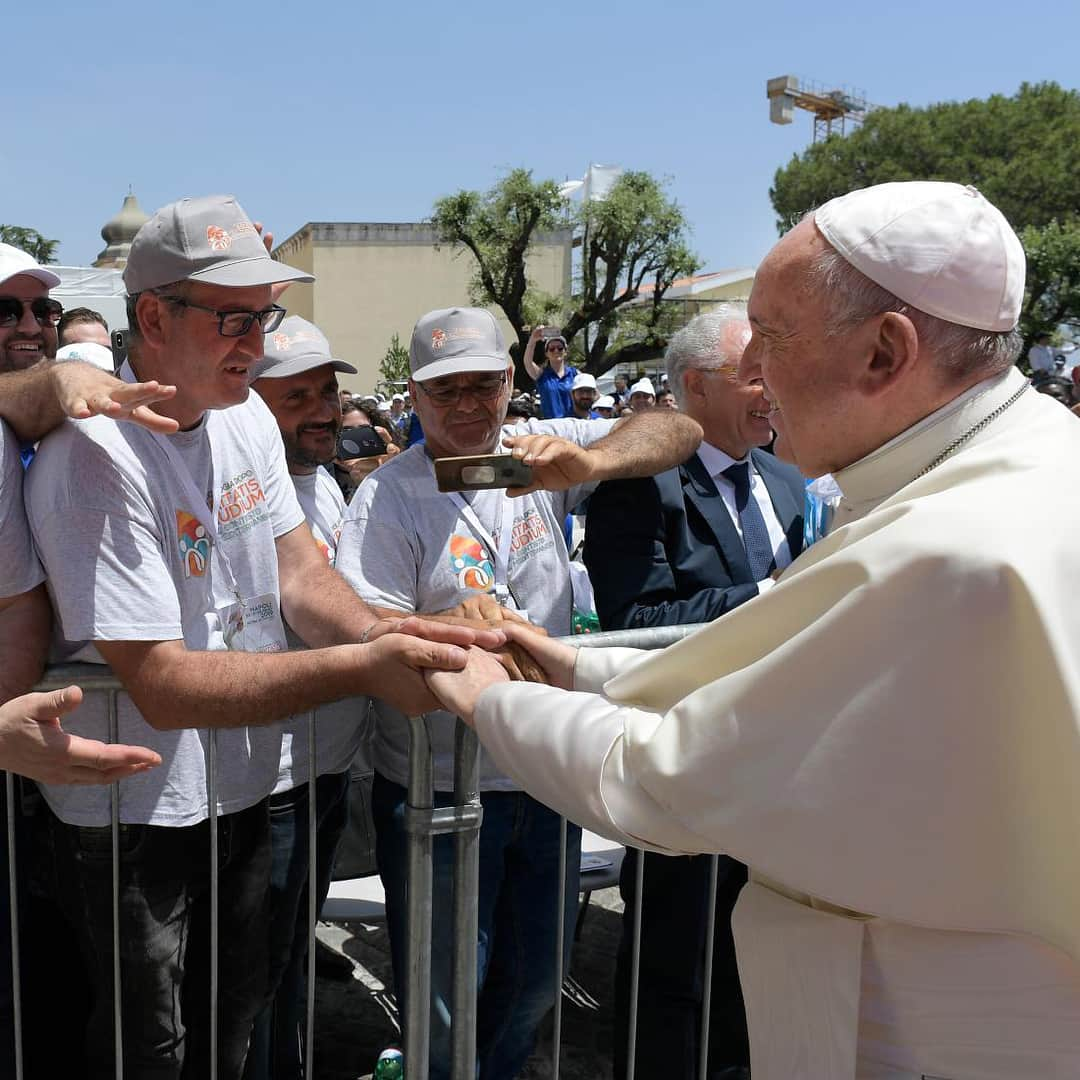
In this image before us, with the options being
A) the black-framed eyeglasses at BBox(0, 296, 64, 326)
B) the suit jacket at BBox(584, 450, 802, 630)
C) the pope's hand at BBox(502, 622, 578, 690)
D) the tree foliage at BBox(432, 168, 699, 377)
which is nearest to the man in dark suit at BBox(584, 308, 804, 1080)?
the suit jacket at BBox(584, 450, 802, 630)

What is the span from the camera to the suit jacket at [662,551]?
3.29 metres

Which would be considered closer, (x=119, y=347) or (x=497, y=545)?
(x=119, y=347)

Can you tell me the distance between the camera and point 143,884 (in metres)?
2.47

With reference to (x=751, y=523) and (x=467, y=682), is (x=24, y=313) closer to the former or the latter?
(x=467, y=682)

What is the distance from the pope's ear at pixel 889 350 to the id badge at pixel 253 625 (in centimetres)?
152

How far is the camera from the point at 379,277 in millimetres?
49406

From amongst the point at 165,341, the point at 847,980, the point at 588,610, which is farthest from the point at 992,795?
the point at 588,610

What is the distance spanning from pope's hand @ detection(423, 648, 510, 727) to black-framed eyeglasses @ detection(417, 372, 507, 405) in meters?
1.20

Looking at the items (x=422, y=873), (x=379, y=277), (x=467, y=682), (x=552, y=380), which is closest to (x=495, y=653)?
(x=467, y=682)

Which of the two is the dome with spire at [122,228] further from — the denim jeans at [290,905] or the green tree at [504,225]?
the denim jeans at [290,905]

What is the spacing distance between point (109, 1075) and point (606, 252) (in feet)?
131

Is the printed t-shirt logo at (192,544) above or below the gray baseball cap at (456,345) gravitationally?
below

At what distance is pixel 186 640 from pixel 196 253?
0.87m

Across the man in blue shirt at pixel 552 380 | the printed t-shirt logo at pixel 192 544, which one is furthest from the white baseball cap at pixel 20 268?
the man in blue shirt at pixel 552 380
